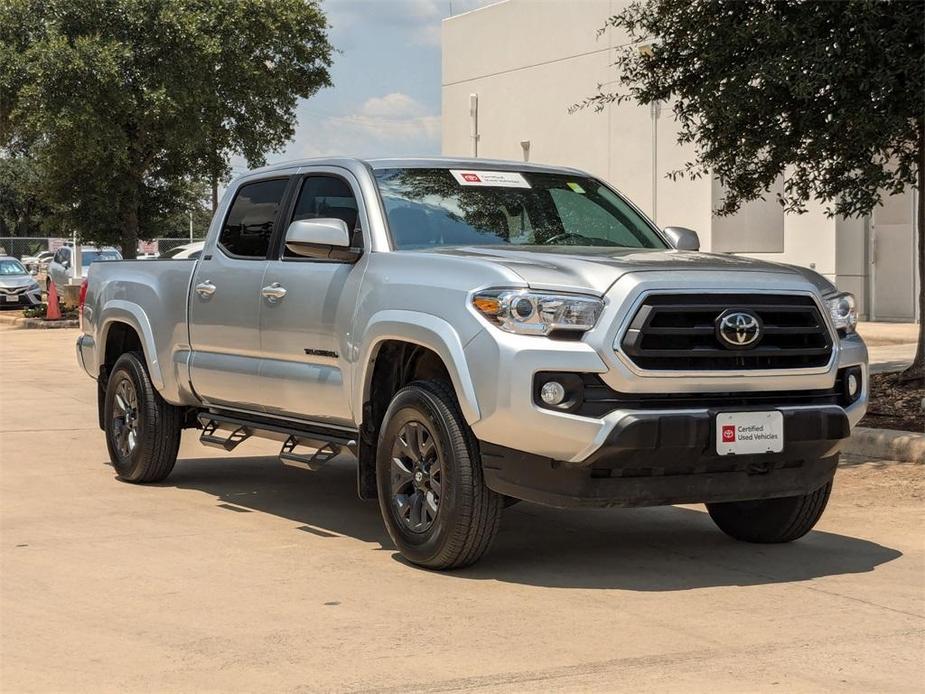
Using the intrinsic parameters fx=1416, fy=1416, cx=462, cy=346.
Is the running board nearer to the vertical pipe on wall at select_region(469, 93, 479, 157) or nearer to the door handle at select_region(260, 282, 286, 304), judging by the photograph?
the door handle at select_region(260, 282, 286, 304)

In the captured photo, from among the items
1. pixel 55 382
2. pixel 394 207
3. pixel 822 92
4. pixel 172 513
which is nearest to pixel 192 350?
pixel 172 513

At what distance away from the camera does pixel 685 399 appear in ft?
20.4

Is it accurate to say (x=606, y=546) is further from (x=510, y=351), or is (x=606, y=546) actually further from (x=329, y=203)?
(x=329, y=203)

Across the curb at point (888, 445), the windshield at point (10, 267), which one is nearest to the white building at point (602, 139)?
the windshield at point (10, 267)

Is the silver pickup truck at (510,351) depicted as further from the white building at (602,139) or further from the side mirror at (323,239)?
the white building at (602,139)

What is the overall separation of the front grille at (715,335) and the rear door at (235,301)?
2671mm

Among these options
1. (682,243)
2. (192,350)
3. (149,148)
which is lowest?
(192,350)

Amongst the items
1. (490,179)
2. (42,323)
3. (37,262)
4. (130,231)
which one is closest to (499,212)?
(490,179)

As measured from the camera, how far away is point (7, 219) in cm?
7944

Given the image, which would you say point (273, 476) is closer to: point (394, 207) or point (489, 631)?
point (394, 207)

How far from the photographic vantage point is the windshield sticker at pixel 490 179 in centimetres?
770

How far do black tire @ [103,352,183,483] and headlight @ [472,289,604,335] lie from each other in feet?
12.3

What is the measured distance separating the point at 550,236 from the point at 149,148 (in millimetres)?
25098

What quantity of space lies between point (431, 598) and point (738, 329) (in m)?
1.79
